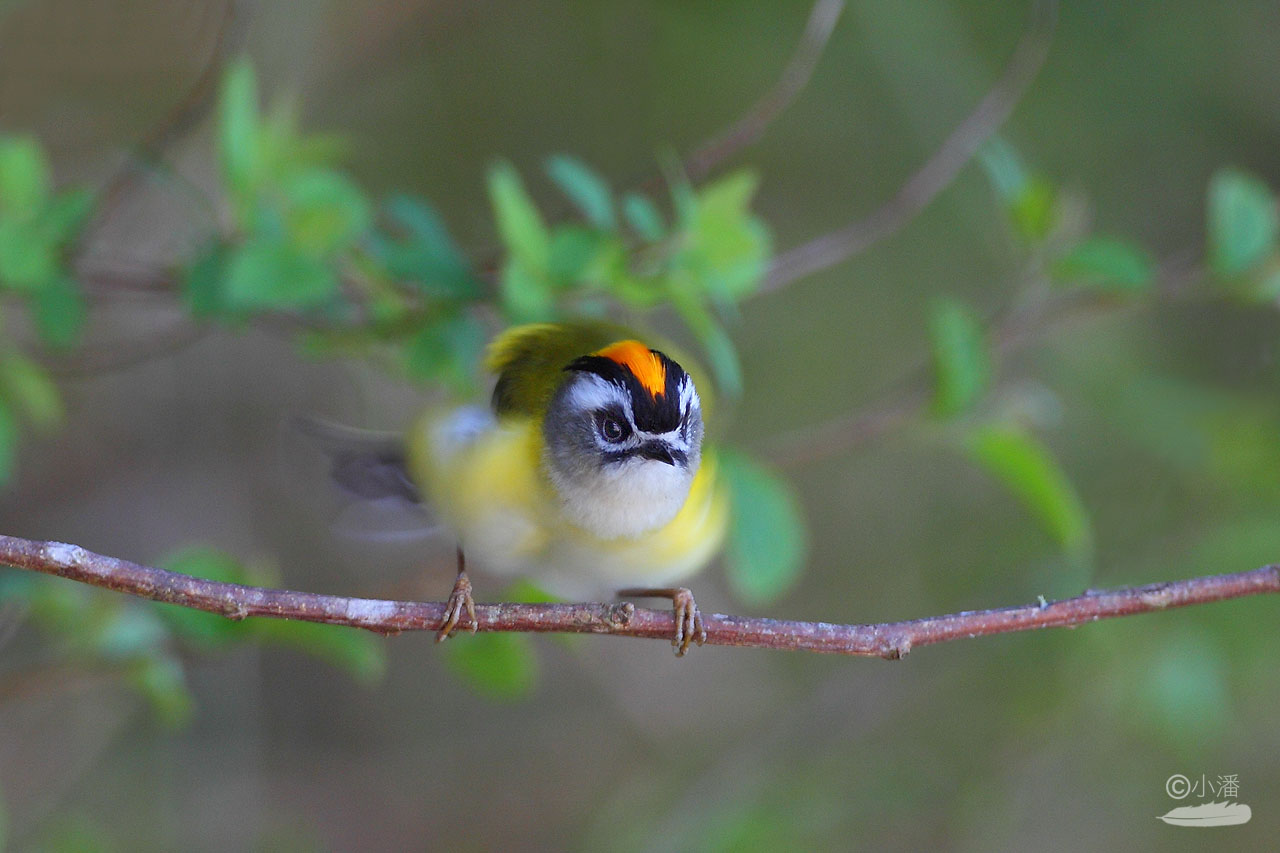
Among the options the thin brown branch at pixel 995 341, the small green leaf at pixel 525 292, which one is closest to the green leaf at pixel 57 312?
the small green leaf at pixel 525 292

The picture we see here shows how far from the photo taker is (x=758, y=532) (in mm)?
2893

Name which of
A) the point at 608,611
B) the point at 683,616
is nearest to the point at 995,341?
the point at 683,616

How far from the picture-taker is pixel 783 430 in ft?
19.1

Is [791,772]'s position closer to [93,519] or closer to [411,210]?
[411,210]

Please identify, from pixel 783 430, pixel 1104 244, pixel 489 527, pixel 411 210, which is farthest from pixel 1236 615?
pixel 411 210

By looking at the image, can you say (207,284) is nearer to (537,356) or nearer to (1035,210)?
(537,356)

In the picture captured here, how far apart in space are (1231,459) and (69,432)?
190 inches

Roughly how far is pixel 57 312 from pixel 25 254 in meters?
0.18

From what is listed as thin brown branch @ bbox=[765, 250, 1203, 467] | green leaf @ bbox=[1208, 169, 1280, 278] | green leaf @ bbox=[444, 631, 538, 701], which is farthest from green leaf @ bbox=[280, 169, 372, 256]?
green leaf @ bbox=[1208, 169, 1280, 278]

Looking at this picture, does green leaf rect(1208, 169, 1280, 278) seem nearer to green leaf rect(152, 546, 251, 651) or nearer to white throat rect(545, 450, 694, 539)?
white throat rect(545, 450, 694, 539)

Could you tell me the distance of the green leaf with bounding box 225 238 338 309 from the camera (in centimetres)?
249

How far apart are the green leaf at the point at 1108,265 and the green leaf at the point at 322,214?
5.98 ft

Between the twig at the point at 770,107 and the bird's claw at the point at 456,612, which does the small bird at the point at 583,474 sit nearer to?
the bird's claw at the point at 456,612

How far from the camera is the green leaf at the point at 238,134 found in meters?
2.63
